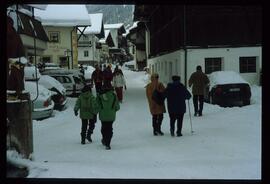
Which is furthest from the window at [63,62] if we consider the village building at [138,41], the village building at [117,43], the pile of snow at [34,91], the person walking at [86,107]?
the person walking at [86,107]

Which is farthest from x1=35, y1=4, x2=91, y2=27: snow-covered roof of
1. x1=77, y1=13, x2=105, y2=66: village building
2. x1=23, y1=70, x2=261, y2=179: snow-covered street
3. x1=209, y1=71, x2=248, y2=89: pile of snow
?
x1=23, y1=70, x2=261, y2=179: snow-covered street

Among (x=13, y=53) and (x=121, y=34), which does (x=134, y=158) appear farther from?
(x=121, y=34)

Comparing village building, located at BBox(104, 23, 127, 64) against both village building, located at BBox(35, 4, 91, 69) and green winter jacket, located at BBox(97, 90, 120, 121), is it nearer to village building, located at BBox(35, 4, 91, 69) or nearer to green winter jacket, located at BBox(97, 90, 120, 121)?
village building, located at BBox(35, 4, 91, 69)

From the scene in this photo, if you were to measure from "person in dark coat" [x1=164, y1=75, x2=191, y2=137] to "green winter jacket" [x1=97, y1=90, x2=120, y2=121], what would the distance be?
1.76m

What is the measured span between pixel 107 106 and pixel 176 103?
203cm

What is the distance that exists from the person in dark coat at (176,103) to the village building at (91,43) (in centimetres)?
3836

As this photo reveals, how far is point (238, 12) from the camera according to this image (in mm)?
26891

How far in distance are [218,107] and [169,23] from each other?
1533 centimetres

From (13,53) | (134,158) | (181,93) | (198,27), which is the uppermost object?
(198,27)

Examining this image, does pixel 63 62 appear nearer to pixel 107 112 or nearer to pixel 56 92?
pixel 56 92

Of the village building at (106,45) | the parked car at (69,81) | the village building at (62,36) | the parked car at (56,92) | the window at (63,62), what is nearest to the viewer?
the parked car at (56,92)

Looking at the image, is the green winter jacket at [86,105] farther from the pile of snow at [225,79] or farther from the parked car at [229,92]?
the pile of snow at [225,79]

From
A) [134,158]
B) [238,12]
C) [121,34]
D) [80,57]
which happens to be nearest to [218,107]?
[134,158]

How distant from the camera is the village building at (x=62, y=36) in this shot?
43.6 metres
